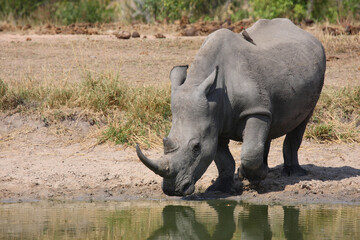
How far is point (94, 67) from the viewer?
11453mm

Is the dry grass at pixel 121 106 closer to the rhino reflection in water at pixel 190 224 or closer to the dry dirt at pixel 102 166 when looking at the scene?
the dry dirt at pixel 102 166

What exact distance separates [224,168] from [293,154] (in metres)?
1.00

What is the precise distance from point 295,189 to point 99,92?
342 centimetres

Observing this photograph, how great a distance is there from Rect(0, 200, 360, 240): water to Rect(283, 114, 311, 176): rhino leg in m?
0.94

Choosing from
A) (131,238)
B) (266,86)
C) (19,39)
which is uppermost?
(266,86)

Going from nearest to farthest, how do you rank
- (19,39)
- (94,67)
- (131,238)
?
1. (131,238)
2. (94,67)
3. (19,39)

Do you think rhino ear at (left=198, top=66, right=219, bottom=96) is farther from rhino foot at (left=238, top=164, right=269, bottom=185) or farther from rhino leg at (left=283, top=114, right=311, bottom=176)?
rhino leg at (left=283, top=114, right=311, bottom=176)

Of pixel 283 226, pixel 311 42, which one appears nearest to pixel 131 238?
pixel 283 226

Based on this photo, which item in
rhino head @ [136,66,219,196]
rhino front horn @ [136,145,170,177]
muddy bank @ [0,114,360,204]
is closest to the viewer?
rhino front horn @ [136,145,170,177]

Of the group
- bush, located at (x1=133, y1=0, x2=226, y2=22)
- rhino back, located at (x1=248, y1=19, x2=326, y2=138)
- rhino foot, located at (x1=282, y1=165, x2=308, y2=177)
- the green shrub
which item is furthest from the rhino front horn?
the green shrub

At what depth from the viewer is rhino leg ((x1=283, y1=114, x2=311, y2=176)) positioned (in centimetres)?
741

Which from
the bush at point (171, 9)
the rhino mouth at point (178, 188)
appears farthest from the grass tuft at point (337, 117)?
the bush at point (171, 9)

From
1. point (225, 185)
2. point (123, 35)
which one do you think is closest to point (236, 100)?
point (225, 185)

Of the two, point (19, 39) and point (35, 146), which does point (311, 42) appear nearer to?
point (35, 146)
